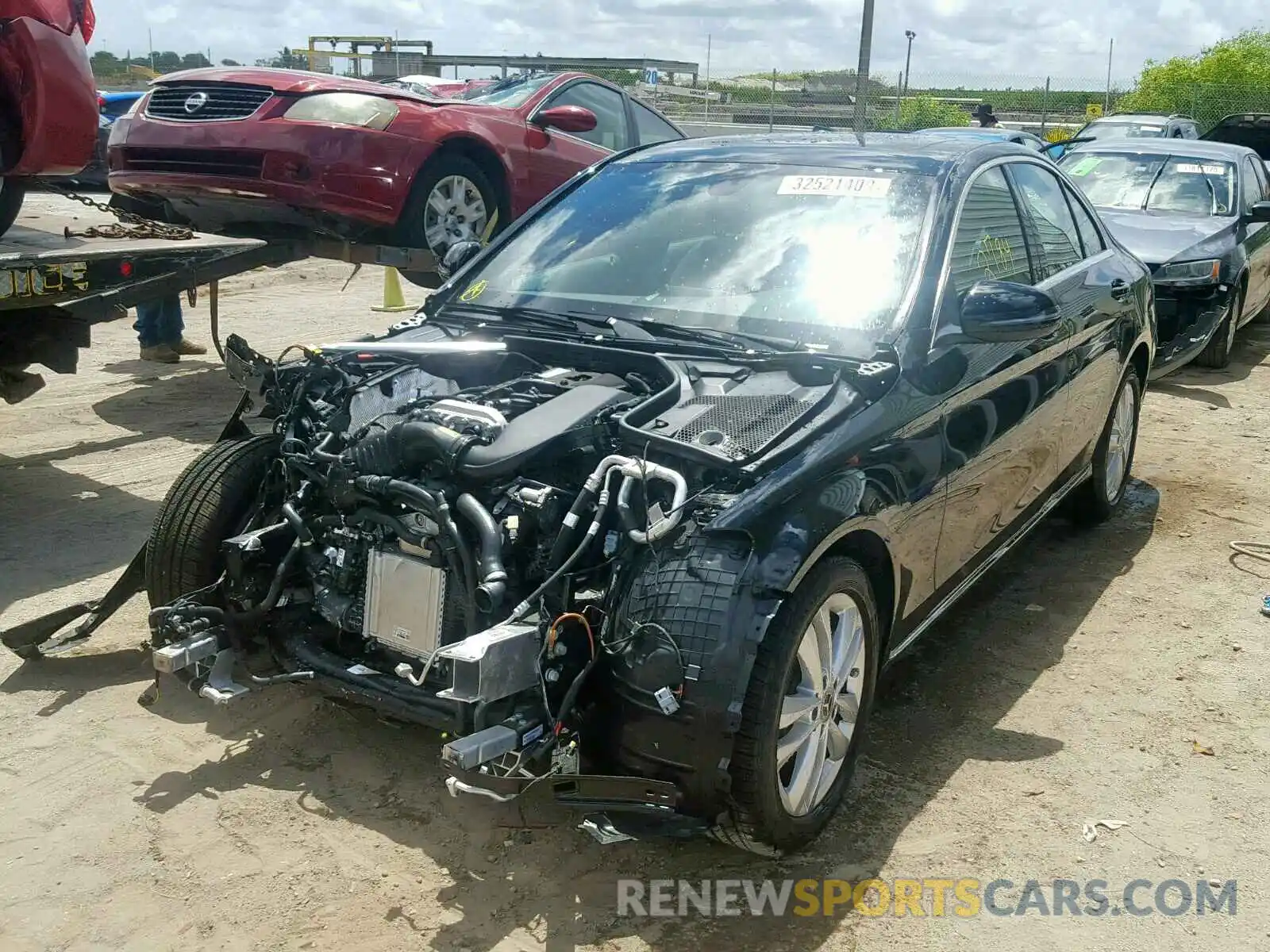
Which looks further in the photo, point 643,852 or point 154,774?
point 154,774

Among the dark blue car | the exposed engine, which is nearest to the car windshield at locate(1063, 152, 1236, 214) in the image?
the exposed engine

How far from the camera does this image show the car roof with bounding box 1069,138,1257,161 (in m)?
10.3

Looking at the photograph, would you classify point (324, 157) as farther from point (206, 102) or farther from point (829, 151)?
point (829, 151)

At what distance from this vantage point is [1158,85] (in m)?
29.4

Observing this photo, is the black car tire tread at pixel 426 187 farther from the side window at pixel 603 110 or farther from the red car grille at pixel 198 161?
the side window at pixel 603 110

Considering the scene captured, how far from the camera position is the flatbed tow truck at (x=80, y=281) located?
497 centimetres

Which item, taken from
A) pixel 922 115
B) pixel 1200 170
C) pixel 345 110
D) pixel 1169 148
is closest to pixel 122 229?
pixel 345 110

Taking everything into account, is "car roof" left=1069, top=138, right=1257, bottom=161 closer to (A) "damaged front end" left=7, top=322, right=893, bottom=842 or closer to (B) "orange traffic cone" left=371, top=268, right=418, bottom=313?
(B) "orange traffic cone" left=371, top=268, right=418, bottom=313

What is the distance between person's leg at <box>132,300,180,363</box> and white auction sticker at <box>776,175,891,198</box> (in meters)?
6.24

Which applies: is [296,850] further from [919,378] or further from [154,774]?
[919,378]

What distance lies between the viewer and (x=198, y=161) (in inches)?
287

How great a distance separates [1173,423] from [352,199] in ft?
18.0

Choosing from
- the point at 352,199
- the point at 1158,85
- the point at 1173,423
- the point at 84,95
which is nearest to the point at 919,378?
the point at 84,95

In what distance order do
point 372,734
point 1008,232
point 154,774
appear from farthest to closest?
point 1008,232 < point 372,734 < point 154,774
